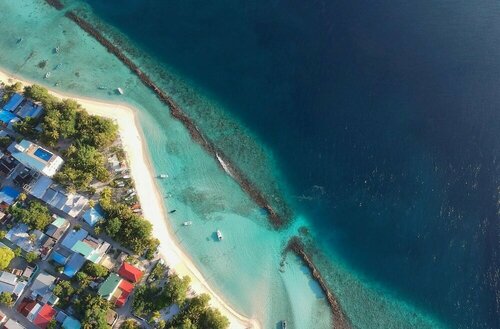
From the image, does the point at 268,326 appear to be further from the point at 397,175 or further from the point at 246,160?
the point at 397,175

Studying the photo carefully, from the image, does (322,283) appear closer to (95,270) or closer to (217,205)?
(217,205)

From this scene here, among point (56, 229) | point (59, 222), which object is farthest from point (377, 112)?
point (56, 229)

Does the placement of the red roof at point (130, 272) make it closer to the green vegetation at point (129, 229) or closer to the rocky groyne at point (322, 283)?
the green vegetation at point (129, 229)

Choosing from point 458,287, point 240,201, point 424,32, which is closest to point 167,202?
point 240,201

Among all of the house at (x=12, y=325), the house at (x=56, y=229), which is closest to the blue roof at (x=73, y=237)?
the house at (x=56, y=229)

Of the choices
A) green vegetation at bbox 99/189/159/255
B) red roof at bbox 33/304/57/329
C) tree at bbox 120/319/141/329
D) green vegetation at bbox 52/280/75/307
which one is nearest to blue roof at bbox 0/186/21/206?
green vegetation at bbox 99/189/159/255
